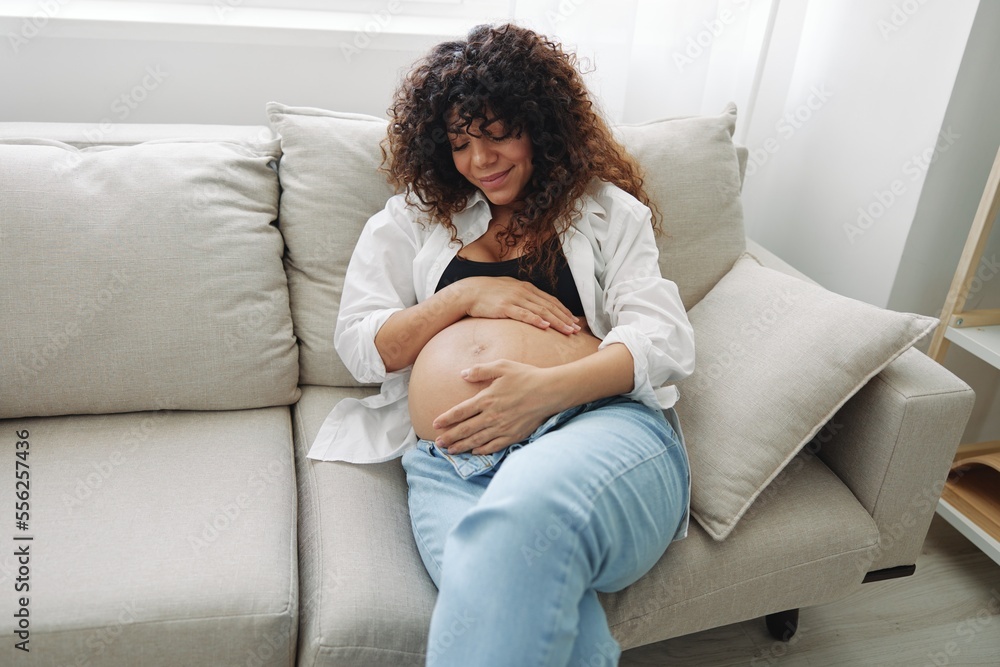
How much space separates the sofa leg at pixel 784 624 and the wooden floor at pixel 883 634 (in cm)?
2

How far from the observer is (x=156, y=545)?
3.64 ft

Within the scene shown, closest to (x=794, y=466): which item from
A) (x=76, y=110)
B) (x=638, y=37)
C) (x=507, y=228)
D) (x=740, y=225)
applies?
(x=740, y=225)

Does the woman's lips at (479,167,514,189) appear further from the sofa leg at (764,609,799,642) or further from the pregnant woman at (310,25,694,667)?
the sofa leg at (764,609,799,642)

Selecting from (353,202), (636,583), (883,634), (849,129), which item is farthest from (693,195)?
(883,634)

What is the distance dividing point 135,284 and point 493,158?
642mm

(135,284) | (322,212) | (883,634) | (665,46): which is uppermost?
(665,46)

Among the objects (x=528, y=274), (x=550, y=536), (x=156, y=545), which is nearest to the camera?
(x=550, y=536)

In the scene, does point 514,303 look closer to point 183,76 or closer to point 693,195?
point 693,195

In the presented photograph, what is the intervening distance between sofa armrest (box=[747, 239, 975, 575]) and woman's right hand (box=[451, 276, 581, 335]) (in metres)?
0.49

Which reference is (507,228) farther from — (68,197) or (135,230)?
(68,197)

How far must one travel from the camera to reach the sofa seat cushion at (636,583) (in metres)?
1.06

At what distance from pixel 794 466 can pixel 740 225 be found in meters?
0.53

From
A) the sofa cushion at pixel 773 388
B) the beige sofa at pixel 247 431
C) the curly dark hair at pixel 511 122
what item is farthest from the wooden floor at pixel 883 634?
the curly dark hair at pixel 511 122

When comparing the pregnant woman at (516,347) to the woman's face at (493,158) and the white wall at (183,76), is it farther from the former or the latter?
the white wall at (183,76)
